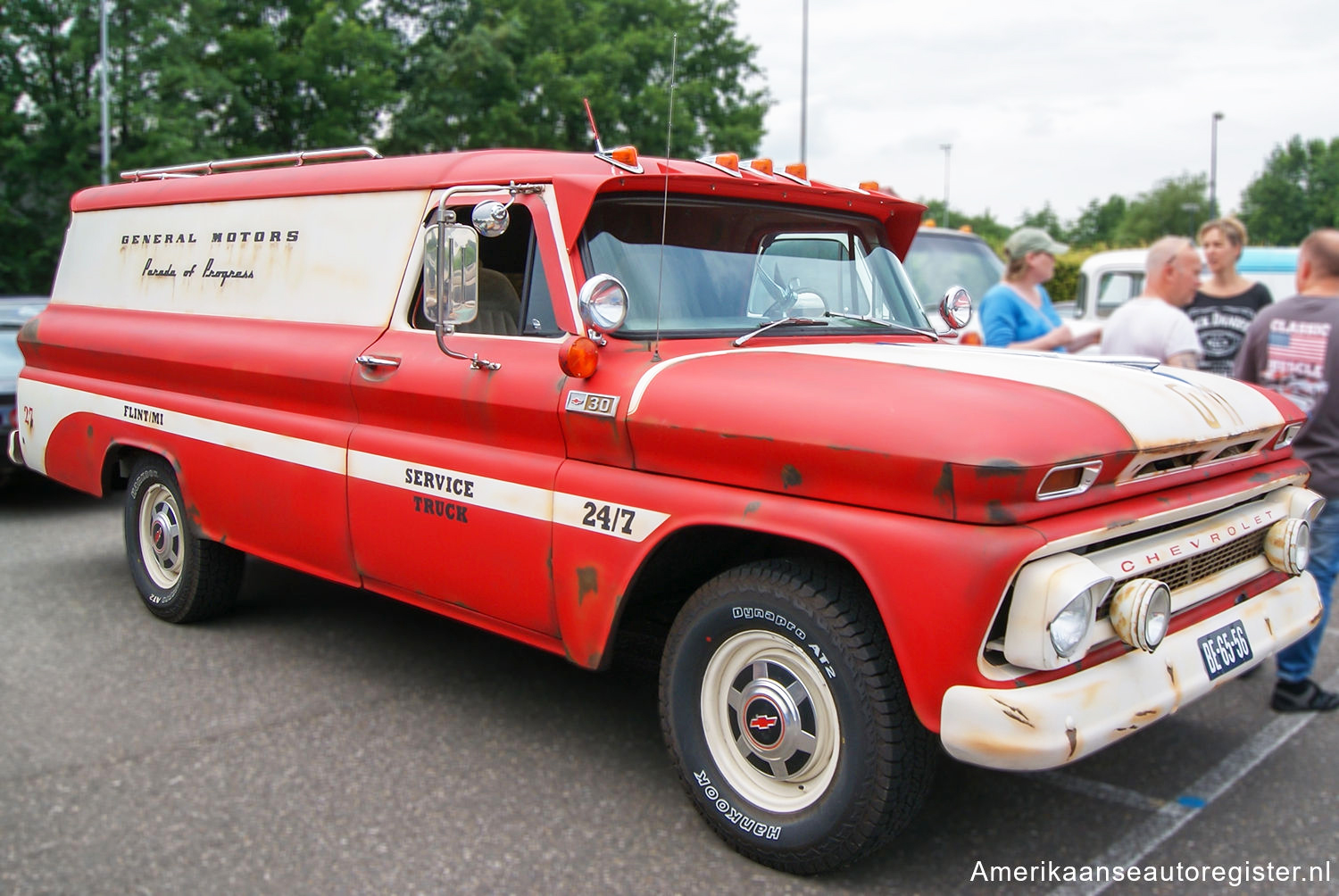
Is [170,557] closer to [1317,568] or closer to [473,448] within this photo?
[473,448]

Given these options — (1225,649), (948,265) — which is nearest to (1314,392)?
(1225,649)

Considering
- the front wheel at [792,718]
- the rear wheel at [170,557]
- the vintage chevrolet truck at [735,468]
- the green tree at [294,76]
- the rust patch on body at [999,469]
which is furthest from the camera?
the green tree at [294,76]

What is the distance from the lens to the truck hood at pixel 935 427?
270 centimetres

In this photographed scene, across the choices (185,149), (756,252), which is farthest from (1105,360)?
(185,149)

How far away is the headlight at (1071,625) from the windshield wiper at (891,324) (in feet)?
5.06

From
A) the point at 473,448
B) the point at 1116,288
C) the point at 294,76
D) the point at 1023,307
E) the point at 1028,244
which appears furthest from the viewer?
the point at 294,76

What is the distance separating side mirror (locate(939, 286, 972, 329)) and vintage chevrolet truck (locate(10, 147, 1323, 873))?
0.38m

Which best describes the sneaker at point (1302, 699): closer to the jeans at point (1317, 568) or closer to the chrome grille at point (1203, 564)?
the jeans at point (1317, 568)

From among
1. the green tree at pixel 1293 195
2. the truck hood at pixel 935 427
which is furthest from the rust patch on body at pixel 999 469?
the green tree at pixel 1293 195

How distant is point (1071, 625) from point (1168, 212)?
75.3 m

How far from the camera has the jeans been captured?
14.4 feet

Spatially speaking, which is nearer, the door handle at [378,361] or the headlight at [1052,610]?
the headlight at [1052,610]

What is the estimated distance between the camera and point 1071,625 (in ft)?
8.95

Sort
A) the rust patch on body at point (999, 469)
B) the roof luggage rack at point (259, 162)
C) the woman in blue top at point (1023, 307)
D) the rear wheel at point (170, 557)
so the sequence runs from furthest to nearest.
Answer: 1. the woman in blue top at point (1023, 307)
2. the rear wheel at point (170, 557)
3. the roof luggage rack at point (259, 162)
4. the rust patch on body at point (999, 469)
